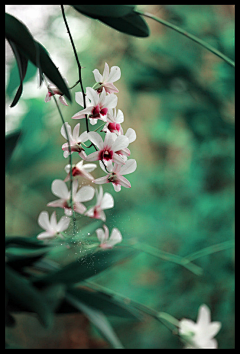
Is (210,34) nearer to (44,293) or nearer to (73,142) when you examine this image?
(73,142)

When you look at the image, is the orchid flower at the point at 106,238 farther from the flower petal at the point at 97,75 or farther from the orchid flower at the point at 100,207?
the flower petal at the point at 97,75

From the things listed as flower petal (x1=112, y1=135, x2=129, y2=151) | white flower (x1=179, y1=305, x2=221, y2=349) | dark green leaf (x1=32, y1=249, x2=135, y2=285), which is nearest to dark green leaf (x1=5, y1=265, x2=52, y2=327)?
dark green leaf (x1=32, y1=249, x2=135, y2=285)

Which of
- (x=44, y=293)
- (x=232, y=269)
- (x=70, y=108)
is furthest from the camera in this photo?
(x=232, y=269)

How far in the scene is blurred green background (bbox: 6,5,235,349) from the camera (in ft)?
2.84

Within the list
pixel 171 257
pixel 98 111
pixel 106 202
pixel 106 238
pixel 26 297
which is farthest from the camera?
pixel 171 257

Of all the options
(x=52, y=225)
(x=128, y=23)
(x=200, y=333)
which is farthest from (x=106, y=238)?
(x=128, y=23)

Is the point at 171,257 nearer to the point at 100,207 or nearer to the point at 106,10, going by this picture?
the point at 100,207

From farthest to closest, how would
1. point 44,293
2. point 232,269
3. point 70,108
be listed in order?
point 232,269 < point 70,108 < point 44,293

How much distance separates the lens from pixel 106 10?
409 millimetres

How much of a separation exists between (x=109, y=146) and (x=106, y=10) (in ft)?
0.62

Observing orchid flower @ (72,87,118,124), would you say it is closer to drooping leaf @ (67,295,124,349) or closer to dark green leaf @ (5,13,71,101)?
dark green leaf @ (5,13,71,101)

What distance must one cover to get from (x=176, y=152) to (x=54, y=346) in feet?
2.19

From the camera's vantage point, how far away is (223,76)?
966 mm
